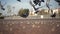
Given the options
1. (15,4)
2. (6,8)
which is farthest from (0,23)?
(15,4)

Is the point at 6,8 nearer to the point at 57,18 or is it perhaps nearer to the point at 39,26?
the point at 39,26

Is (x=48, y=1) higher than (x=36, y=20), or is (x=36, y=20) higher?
(x=48, y=1)

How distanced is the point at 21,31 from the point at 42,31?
1.19 ft

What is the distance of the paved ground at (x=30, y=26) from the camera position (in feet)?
6.51

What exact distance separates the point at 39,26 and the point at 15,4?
1.88 ft

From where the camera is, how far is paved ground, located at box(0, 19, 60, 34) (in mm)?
1984

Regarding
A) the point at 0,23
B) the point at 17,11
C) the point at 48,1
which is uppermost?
the point at 48,1

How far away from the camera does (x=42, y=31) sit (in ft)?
6.55

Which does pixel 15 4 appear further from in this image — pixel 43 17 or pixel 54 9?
pixel 54 9

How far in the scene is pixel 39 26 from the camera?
2008 millimetres

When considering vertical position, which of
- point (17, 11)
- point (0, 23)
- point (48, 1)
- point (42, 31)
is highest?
point (48, 1)

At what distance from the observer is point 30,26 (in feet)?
6.63

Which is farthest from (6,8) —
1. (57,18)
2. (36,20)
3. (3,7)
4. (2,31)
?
(57,18)

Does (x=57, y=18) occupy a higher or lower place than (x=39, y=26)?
higher
